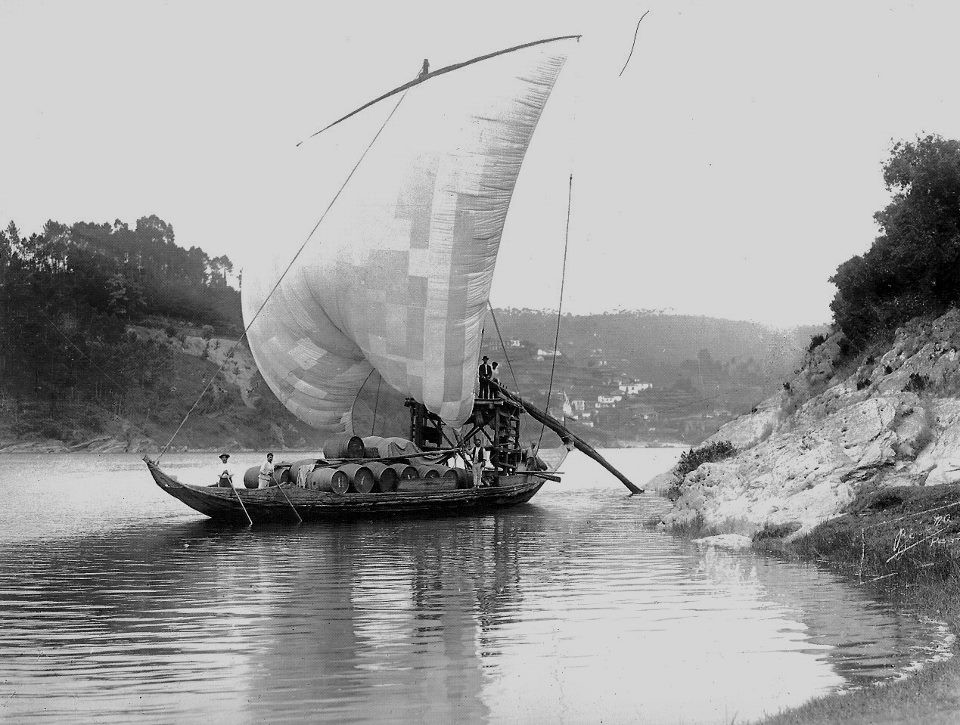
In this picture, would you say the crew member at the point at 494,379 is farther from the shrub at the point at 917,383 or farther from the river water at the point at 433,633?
the shrub at the point at 917,383

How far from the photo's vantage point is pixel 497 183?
2759 cm

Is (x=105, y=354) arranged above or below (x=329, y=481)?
above

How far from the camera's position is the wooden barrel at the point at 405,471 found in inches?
1236

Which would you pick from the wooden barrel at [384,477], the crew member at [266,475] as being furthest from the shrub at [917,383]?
the crew member at [266,475]

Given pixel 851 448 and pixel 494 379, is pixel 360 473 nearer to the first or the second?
pixel 494 379

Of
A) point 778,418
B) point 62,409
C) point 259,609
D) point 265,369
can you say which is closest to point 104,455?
point 62,409

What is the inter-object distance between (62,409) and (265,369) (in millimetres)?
92345

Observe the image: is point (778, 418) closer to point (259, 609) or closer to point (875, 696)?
point (259, 609)

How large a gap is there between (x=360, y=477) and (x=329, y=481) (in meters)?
1.04

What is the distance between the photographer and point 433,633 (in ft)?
42.0

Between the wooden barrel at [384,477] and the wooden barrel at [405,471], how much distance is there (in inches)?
7.5

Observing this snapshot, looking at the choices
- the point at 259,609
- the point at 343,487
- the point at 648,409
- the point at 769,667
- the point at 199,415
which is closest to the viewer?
the point at 769,667

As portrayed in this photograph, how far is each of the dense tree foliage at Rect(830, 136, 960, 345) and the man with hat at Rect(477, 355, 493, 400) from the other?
12188 mm

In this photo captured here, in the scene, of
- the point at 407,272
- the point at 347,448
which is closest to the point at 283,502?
the point at 347,448
